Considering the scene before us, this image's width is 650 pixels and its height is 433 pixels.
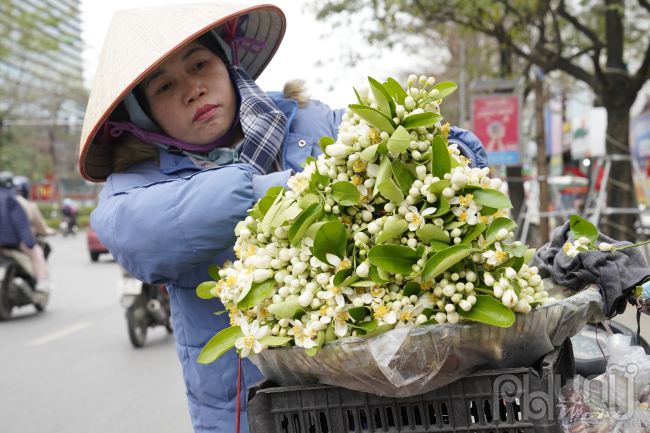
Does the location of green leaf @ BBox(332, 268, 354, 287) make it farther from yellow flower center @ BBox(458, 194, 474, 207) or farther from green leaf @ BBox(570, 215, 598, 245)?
green leaf @ BBox(570, 215, 598, 245)

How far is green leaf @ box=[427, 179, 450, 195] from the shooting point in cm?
100

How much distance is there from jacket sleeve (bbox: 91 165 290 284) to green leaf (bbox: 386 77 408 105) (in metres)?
0.33

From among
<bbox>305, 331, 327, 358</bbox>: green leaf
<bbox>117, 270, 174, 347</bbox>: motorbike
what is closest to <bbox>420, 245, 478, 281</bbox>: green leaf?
<bbox>305, 331, 327, 358</bbox>: green leaf

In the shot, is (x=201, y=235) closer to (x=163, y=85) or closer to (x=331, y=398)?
(x=331, y=398)

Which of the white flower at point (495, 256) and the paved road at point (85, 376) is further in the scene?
the paved road at point (85, 376)

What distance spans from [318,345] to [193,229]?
43 cm

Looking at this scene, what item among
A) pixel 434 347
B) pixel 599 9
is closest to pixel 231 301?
pixel 434 347

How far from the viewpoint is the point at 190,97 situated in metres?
1.70

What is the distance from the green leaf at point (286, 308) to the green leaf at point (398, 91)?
44 centimetres

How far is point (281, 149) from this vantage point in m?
1.73

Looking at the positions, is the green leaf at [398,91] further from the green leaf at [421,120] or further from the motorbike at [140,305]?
the motorbike at [140,305]

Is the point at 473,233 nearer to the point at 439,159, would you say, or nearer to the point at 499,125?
the point at 439,159

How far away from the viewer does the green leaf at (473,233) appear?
101 centimetres

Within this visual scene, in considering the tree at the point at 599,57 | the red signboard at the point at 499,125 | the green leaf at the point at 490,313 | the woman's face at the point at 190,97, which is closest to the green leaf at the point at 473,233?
the green leaf at the point at 490,313
